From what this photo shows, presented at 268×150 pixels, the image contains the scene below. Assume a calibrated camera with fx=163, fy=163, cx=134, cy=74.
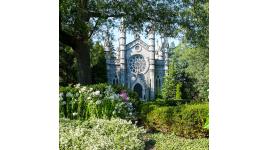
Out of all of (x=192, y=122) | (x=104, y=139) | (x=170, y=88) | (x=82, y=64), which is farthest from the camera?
(x=170, y=88)

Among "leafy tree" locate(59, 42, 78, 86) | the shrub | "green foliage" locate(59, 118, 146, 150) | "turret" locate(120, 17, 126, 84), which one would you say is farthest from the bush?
"turret" locate(120, 17, 126, 84)

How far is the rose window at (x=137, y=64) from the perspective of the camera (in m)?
28.0

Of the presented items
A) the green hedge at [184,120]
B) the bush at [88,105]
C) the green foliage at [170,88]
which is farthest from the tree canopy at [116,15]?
the green foliage at [170,88]

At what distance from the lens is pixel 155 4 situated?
6.24 meters

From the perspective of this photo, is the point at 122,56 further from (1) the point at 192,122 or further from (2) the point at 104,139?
(2) the point at 104,139

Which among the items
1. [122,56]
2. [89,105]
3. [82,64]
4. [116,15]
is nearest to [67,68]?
[82,64]

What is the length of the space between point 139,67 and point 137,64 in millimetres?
626

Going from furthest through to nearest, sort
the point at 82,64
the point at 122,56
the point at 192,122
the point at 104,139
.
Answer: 1. the point at 122,56
2. the point at 82,64
3. the point at 192,122
4. the point at 104,139

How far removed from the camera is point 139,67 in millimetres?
28094

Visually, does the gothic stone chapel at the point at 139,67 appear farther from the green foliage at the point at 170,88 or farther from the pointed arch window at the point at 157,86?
the green foliage at the point at 170,88

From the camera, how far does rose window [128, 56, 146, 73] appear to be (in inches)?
1102

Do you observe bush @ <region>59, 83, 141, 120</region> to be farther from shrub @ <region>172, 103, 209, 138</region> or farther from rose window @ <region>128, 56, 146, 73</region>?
rose window @ <region>128, 56, 146, 73</region>

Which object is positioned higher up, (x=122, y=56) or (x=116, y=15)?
(x=122, y=56)
